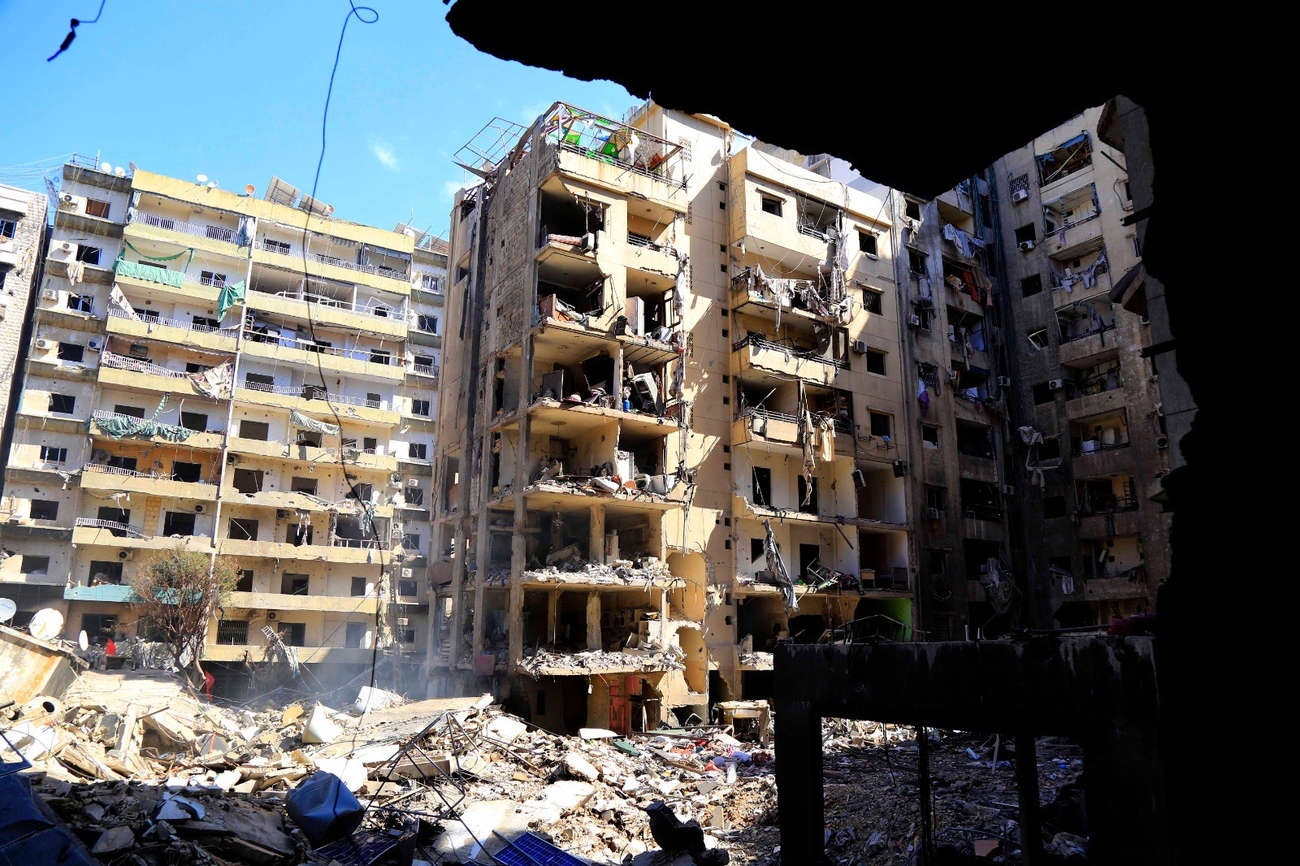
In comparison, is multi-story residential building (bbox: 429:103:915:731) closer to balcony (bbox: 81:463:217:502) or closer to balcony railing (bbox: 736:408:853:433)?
balcony railing (bbox: 736:408:853:433)

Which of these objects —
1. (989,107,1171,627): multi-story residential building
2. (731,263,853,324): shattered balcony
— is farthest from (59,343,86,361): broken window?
(989,107,1171,627): multi-story residential building

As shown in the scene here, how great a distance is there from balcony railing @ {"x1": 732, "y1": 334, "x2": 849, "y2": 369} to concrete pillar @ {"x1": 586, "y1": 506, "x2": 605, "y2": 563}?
10.1 m

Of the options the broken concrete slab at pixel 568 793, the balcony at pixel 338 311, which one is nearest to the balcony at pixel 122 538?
the balcony at pixel 338 311

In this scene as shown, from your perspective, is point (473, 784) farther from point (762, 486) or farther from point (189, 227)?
point (189, 227)

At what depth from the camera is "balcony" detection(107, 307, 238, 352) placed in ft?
147

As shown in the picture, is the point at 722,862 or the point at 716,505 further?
the point at 716,505

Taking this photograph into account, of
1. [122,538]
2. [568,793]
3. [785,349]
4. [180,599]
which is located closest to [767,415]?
[785,349]

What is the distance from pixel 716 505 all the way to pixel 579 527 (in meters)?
5.85

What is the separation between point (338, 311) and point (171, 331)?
28.8ft

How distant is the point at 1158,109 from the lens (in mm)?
3365

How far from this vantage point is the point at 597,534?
31.5 meters

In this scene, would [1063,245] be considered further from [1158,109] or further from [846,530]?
[1158,109]

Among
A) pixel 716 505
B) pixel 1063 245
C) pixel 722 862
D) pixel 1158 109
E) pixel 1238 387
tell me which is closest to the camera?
pixel 1238 387

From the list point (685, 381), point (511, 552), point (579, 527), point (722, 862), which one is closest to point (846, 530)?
point (685, 381)
